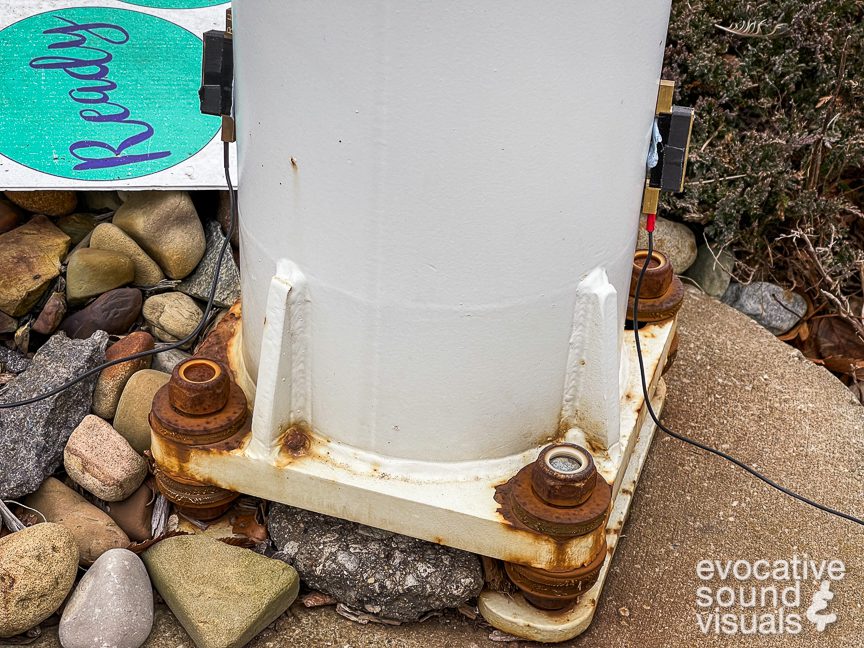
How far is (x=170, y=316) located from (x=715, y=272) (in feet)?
6.60

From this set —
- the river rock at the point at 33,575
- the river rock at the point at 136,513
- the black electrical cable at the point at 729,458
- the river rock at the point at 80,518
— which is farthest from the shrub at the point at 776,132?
the river rock at the point at 33,575

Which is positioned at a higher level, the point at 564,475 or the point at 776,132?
the point at 776,132

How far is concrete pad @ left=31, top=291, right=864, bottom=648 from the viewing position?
6.98ft

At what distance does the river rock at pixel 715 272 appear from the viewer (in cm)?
356

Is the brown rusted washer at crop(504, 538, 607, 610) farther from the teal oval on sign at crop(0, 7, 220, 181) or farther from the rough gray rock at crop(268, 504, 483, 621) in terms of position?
the teal oval on sign at crop(0, 7, 220, 181)

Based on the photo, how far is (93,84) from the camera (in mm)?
2891

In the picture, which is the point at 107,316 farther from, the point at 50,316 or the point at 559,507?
the point at 559,507

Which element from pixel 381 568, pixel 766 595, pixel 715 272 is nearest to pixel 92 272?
pixel 381 568

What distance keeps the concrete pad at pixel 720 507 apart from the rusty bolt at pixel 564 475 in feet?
1.44

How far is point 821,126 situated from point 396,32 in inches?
99.6

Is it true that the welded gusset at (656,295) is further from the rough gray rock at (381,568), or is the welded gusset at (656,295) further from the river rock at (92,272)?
the river rock at (92,272)

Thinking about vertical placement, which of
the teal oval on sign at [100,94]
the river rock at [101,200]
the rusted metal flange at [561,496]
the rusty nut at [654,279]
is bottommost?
the rusted metal flange at [561,496]

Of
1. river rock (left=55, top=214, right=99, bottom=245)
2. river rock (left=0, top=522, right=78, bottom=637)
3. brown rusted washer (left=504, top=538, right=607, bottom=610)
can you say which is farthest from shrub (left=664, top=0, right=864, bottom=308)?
river rock (left=0, top=522, right=78, bottom=637)

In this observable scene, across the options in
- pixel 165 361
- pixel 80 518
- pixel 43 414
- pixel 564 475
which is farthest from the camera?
pixel 165 361
